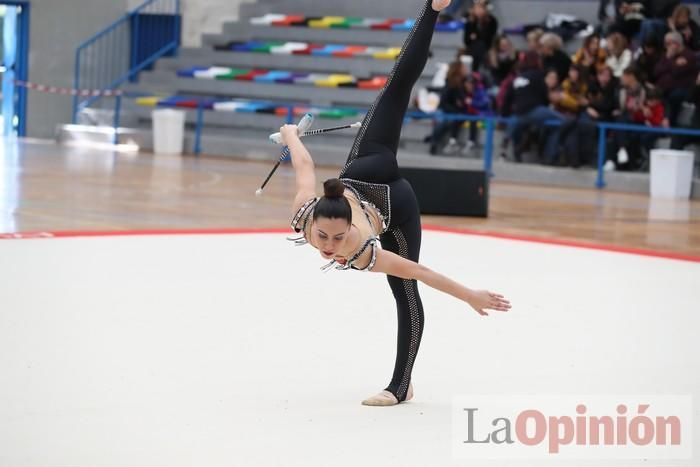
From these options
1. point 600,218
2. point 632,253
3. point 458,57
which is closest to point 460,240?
point 632,253

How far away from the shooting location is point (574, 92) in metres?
13.6

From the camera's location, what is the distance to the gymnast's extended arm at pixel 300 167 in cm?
387

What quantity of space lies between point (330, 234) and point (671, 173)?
9.53 metres

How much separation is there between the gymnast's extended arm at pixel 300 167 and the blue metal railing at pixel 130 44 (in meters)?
15.4

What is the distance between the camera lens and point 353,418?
391 cm

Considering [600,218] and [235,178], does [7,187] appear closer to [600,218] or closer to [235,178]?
[235,178]

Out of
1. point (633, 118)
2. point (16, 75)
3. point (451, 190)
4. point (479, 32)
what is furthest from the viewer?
point (16, 75)

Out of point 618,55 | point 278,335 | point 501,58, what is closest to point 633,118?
point 618,55

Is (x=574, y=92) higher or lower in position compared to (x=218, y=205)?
higher

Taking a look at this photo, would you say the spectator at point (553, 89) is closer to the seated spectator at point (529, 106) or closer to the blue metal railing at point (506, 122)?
the seated spectator at point (529, 106)

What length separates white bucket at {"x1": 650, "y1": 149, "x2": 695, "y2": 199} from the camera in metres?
12.4

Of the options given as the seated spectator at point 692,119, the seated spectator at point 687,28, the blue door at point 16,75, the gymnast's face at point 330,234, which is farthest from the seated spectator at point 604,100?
the gymnast's face at point 330,234

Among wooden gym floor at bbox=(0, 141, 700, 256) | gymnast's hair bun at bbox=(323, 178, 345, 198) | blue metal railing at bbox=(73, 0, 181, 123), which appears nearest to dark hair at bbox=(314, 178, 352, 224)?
gymnast's hair bun at bbox=(323, 178, 345, 198)

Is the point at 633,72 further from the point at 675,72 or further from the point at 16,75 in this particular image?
the point at 16,75
